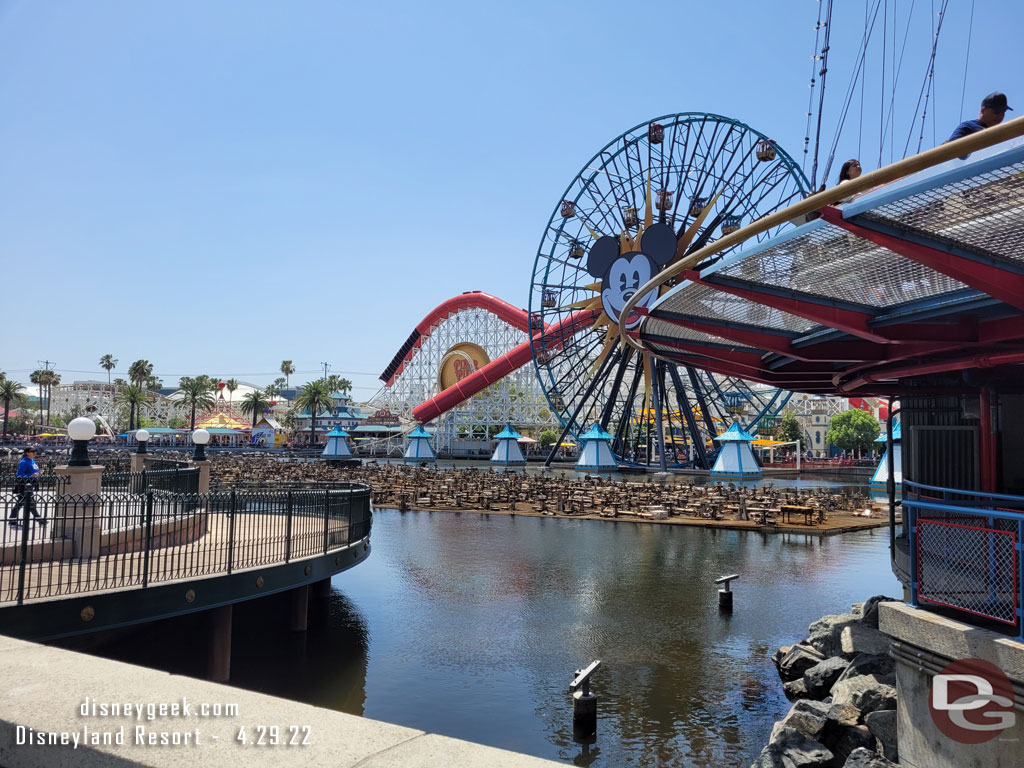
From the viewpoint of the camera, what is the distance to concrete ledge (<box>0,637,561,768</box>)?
252 centimetres

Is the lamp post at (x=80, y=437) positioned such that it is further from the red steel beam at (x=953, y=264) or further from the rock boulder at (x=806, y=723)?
the red steel beam at (x=953, y=264)

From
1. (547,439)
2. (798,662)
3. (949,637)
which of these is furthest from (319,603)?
(547,439)

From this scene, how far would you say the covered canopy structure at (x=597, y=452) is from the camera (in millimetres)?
54219

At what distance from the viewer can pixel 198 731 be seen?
2766 mm

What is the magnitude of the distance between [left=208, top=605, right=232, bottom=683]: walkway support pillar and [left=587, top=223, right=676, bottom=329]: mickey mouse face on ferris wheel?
3877cm

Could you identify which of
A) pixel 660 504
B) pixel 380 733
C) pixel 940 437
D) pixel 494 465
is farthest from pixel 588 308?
pixel 380 733

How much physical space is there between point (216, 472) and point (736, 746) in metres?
46.2

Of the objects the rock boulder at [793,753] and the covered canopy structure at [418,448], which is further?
the covered canopy structure at [418,448]

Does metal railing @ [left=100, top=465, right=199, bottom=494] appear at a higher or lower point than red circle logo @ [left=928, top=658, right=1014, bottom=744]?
higher

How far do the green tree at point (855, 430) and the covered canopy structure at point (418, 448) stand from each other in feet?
159

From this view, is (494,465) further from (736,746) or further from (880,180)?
(880,180)

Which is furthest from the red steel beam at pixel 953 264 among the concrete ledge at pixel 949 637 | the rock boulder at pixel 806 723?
the rock boulder at pixel 806 723

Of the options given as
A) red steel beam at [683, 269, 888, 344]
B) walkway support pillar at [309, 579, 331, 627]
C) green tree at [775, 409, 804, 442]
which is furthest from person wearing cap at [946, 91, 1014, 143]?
green tree at [775, 409, 804, 442]

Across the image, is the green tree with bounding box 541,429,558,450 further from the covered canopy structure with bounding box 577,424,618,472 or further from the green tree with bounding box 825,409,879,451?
the covered canopy structure with bounding box 577,424,618,472
